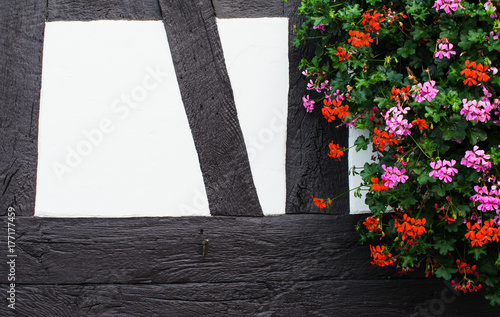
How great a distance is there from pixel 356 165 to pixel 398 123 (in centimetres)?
49

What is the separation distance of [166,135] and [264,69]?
23.2 inches

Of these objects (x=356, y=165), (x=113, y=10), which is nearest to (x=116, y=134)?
(x=113, y=10)

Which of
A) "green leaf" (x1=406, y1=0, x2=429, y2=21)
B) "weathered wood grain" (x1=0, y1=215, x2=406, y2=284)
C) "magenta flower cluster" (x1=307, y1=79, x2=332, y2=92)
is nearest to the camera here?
"green leaf" (x1=406, y1=0, x2=429, y2=21)

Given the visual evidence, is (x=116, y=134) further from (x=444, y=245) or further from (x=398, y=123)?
(x=444, y=245)

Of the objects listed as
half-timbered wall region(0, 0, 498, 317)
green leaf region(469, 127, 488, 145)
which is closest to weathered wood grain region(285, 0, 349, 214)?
half-timbered wall region(0, 0, 498, 317)

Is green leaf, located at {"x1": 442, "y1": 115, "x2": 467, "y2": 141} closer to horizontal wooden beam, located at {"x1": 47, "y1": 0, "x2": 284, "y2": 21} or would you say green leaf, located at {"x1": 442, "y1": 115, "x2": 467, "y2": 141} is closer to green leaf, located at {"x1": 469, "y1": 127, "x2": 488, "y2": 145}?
green leaf, located at {"x1": 469, "y1": 127, "x2": 488, "y2": 145}

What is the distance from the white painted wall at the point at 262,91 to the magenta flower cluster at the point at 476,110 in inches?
32.7

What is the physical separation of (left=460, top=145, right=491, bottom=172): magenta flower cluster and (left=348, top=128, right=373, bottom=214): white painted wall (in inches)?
20.6

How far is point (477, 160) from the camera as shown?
167 centimetres

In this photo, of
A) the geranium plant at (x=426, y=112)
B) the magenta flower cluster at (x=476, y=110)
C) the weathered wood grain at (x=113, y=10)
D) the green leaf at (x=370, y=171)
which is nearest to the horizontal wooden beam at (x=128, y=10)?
the weathered wood grain at (x=113, y=10)

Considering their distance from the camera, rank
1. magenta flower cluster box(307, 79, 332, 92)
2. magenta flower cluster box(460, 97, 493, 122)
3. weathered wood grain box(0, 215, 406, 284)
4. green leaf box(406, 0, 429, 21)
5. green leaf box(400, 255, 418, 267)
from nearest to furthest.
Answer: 1. magenta flower cluster box(460, 97, 493, 122)
2. green leaf box(406, 0, 429, 21)
3. green leaf box(400, 255, 418, 267)
4. magenta flower cluster box(307, 79, 332, 92)
5. weathered wood grain box(0, 215, 406, 284)

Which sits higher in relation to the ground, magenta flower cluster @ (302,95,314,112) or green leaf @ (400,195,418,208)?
magenta flower cluster @ (302,95,314,112)

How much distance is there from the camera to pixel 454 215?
1.72 m

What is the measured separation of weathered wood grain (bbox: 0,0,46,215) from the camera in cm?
216
